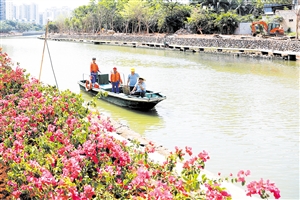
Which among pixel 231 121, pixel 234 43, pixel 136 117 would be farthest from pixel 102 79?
pixel 234 43

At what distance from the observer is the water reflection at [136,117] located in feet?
40.6

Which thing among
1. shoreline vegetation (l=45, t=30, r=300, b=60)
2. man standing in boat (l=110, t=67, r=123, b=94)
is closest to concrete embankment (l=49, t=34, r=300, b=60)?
shoreline vegetation (l=45, t=30, r=300, b=60)

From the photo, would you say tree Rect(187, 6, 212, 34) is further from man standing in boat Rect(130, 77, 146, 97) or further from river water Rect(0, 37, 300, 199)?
man standing in boat Rect(130, 77, 146, 97)

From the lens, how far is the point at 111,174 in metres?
4.47

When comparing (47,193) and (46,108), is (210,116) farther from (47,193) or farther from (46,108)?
(47,193)

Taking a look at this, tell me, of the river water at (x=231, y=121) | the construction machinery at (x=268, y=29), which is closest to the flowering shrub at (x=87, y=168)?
the river water at (x=231, y=121)

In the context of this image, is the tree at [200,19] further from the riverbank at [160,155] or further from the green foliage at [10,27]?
the green foliage at [10,27]

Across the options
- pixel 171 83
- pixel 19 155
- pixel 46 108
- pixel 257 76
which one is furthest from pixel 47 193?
pixel 257 76

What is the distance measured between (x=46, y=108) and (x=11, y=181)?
9.08 ft

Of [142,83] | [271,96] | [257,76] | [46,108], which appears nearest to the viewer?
[46,108]

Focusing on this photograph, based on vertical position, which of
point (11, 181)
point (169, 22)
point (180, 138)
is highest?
point (169, 22)

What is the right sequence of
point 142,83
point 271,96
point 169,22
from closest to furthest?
1. point 142,83
2. point 271,96
3. point 169,22

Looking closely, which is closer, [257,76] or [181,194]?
[181,194]

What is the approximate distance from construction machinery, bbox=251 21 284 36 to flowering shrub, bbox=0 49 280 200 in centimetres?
4510
